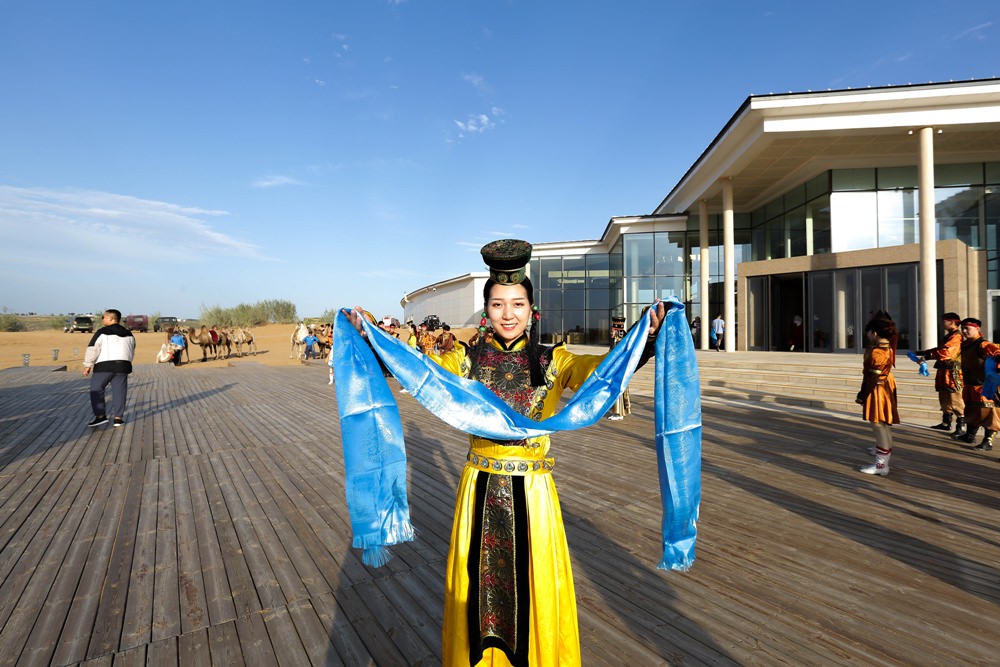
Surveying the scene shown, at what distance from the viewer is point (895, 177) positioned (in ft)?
60.6

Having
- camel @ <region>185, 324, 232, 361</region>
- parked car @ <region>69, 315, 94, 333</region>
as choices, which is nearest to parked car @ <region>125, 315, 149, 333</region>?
parked car @ <region>69, 315, 94, 333</region>

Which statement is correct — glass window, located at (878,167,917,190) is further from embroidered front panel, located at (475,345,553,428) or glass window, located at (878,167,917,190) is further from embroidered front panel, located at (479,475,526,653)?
embroidered front panel, located at (479,475,526,653)

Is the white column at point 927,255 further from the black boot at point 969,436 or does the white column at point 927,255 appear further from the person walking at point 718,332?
the black boot at point 969,436

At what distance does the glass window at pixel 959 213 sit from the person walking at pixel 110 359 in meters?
25.9

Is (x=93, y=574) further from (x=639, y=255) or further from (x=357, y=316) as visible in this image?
(x=639, y=255)

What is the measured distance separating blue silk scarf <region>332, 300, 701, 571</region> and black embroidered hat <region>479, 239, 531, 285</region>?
52cm

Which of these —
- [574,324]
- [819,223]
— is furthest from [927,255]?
[574,324]

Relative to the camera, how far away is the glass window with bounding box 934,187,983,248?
17703mm

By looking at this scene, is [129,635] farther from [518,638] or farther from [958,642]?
[958,642]

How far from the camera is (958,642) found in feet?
9.07

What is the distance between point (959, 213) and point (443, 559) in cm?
2398

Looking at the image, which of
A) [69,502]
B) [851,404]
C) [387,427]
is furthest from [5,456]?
[851,404]

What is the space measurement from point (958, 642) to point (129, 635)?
5041mm

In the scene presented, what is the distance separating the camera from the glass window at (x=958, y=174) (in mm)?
18016
